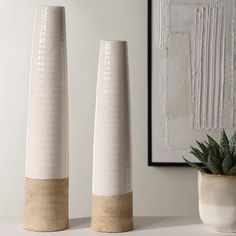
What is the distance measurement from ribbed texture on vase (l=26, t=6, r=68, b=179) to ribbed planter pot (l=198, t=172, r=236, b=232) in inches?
10.1

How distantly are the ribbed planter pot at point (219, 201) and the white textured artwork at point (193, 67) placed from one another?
0.45m

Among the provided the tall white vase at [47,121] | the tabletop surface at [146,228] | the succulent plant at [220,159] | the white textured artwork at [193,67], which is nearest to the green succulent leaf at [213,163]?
the succulent plant at [220,159]

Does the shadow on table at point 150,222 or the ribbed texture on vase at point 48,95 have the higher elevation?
the ribbed texture on vase at point 48,95

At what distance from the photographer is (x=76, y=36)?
1.50 metres

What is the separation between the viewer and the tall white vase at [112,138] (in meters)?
1.03

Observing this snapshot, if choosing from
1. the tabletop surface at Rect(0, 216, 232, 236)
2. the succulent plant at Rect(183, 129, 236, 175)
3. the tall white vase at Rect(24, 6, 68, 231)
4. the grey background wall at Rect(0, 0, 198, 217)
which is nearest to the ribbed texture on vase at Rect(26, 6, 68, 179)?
the tall white vase at Rect(24, 6, 68, 231)

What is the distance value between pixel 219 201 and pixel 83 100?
22.6 inches

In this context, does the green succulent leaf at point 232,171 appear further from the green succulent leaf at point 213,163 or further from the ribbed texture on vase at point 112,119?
the ribbed texture on vase at point 112,119

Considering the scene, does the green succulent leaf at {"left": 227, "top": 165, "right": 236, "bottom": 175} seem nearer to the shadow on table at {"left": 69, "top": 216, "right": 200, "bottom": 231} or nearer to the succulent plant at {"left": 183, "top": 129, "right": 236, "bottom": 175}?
the succulent plant at {"left": 183, "top": 129, "right": 236, "bottom": 175}

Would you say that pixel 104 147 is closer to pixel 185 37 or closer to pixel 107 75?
pixel 107 75

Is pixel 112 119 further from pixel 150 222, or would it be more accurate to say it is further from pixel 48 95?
pixel 150 222

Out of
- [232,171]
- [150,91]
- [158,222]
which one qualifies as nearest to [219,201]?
[232,171]

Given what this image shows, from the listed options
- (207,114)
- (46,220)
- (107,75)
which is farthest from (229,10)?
(46,220)

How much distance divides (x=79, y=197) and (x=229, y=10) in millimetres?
598
